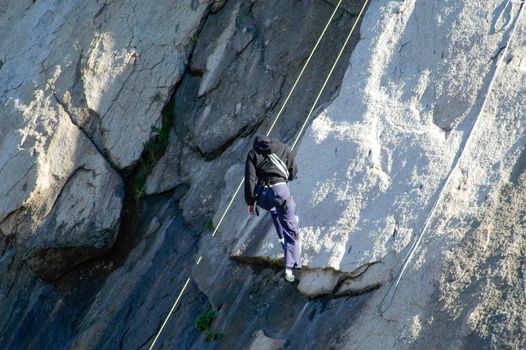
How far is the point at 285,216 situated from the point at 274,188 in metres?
0.40

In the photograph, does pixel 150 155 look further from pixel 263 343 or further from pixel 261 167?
pixel 263 343

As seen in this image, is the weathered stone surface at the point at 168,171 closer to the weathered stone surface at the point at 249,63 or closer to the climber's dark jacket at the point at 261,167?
the weathered stone surface at the point at 249,63

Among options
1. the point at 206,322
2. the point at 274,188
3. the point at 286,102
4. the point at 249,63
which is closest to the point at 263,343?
the point at 206,322

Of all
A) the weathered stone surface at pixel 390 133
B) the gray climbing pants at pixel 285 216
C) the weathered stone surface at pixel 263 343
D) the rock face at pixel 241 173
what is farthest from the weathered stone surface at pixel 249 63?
the weathered stone surface at pixel 263 343

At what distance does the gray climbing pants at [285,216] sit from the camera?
499 inches

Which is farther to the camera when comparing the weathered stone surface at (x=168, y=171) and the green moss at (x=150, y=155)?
the green moss at (x=150, y=155)

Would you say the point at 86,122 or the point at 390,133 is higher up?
the point at 86,122

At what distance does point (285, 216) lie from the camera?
42.0 ft

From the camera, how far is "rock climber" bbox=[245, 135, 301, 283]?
12656mm

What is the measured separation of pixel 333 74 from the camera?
15008mm

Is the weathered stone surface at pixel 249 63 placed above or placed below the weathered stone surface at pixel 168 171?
above

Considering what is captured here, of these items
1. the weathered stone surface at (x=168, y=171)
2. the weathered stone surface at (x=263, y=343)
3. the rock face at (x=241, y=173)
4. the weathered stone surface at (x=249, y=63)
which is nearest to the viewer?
the rock face at (x=241, y=173)

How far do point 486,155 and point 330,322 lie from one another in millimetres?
2699

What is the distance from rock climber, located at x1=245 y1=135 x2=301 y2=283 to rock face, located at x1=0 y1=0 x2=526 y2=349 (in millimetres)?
330
